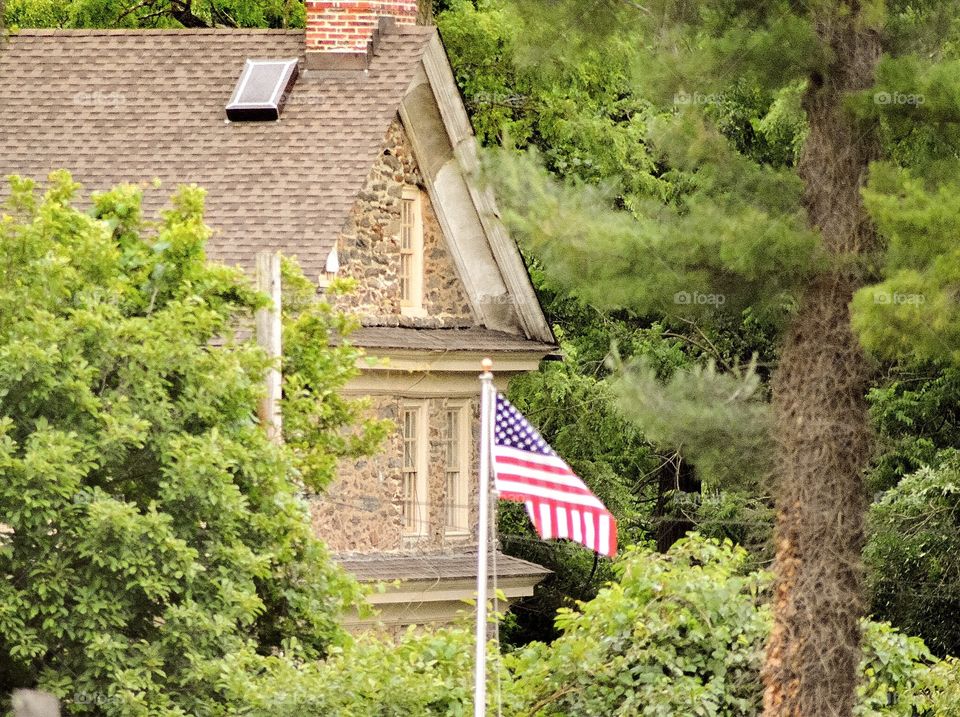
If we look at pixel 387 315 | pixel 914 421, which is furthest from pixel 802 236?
pixel 914 421

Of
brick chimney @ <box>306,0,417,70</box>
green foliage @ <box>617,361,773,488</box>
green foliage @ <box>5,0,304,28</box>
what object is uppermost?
green foliage @ <box>5,0,304,28</box>

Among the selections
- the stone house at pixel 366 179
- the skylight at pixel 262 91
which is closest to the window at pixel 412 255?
the stone house at pixel 366 179

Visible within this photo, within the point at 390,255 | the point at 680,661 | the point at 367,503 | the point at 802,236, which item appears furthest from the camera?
the point at 390,255

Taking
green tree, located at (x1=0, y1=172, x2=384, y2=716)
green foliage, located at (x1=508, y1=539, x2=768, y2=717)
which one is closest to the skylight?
green tree, located at (x1=0, y1=172, x2=384, y2=716)

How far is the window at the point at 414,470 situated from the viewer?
81.9ft

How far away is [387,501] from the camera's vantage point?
24594 millimetres

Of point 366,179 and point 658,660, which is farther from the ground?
point 366,179

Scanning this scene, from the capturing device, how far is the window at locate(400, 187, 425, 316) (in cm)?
2495

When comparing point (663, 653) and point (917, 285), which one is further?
point (663, 653)

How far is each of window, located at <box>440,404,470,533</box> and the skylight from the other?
4.45 metres

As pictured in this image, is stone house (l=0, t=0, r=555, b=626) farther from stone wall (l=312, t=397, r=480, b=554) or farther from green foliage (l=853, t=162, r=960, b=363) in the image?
green foliage (l=853, t=162, r=960, b=363)

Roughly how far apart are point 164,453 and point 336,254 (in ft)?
26.8

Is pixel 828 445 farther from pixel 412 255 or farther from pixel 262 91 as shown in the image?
pixel 262 91

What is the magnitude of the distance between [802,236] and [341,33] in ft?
31.8
